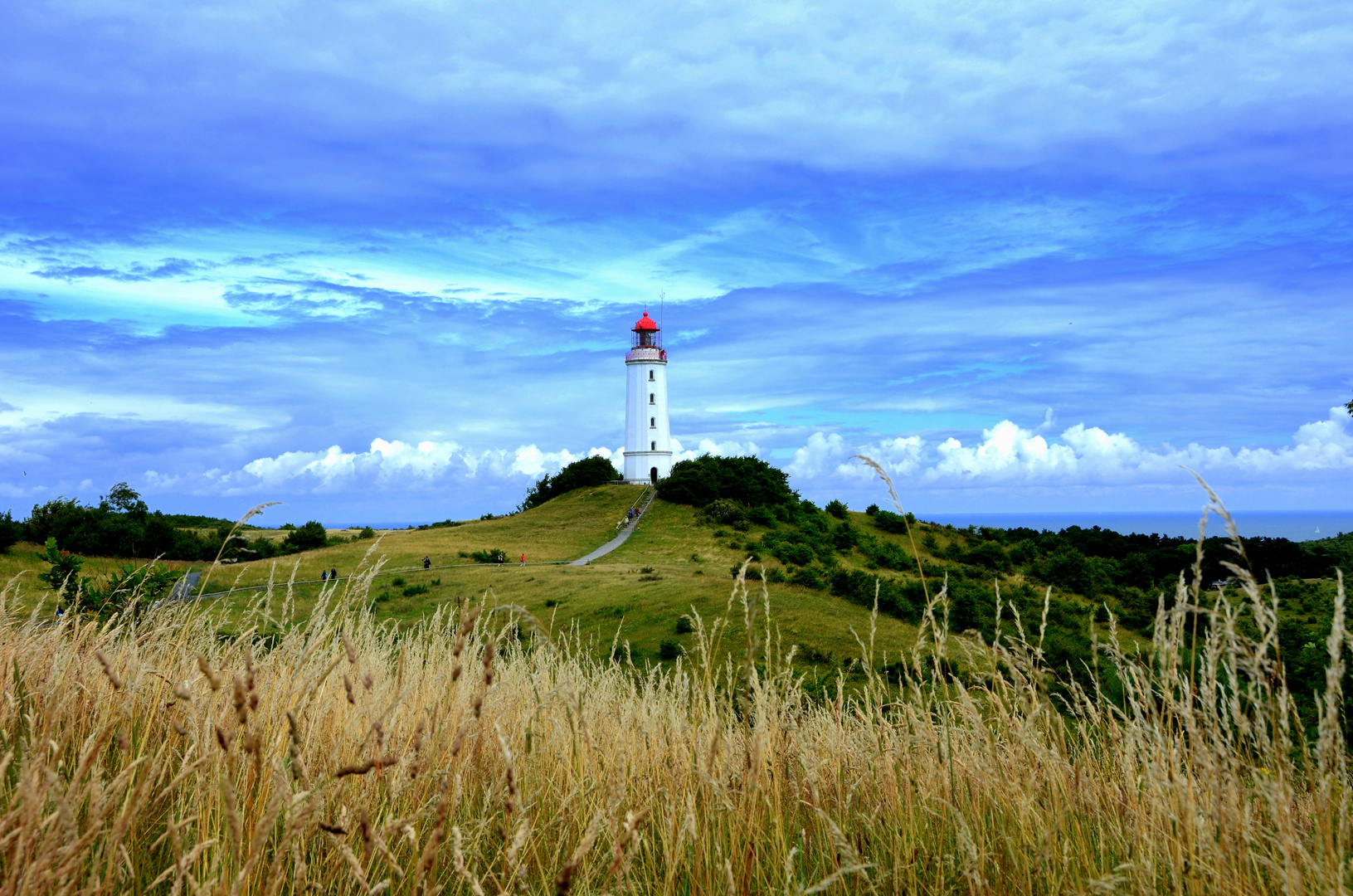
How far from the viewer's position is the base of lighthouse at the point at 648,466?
193ft

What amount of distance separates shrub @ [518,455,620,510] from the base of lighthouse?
2285 millimetres

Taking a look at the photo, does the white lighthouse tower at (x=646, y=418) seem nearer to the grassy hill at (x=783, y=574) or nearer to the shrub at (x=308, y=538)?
the grassy hill at (x=783, y=574)

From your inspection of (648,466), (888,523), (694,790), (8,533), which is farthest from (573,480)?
(694,790)

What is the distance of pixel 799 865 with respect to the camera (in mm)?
3168

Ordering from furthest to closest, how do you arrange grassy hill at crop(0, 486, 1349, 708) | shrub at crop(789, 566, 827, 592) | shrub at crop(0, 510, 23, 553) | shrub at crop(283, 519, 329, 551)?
shrub at crop(283, 519, 329, 551) → shrub at crop(0, 510, 23, 553) → shrub at crop(789, 566, 827, 592) → grassy hill at crop(0, 486, 1349, 708)

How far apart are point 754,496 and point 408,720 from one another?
46.1 m

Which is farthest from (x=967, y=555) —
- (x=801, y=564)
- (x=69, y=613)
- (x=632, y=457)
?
(x=69, y=613)

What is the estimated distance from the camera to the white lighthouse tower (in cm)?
5891

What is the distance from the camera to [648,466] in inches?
2313

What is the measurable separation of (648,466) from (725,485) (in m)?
9.34

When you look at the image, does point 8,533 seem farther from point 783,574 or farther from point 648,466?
point 648,466

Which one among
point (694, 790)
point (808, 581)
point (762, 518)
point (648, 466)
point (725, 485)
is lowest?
point (808, 581)

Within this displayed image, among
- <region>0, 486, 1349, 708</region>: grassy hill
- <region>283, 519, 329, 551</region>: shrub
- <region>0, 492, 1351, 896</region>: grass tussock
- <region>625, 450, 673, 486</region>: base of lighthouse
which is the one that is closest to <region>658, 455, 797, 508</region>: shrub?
<region>0, 486, 1349, 708</region>: grassy hill

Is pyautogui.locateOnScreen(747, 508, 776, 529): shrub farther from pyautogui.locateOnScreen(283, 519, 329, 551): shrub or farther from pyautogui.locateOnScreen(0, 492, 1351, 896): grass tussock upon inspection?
pyautogui.locateOnScreen(0, 492, 1351, 896): grass tussock
